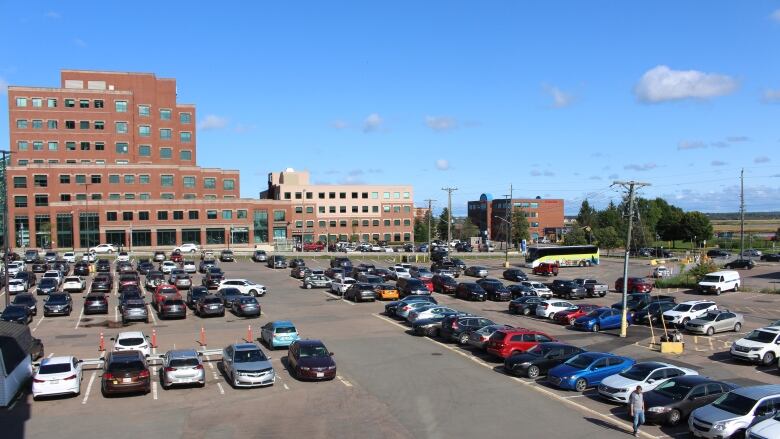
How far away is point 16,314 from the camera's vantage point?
115ft

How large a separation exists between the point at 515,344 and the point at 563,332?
9.16 m

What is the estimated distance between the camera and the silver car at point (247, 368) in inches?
892

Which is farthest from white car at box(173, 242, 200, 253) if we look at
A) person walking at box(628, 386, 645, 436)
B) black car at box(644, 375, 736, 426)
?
person walking at box(628, 386, 645, 436)

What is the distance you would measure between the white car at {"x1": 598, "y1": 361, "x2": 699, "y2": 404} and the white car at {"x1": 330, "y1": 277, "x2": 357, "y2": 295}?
29563mm

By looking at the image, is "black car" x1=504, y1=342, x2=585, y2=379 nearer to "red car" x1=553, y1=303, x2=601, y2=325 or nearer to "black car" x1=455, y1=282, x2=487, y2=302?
"red car" x1=553, y1=303, x2=601, y2=325

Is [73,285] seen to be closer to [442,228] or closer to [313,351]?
[313,351]

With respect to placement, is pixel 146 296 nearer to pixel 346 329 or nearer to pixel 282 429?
pixel 346 329

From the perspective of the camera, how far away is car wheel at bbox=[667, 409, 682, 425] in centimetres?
1928

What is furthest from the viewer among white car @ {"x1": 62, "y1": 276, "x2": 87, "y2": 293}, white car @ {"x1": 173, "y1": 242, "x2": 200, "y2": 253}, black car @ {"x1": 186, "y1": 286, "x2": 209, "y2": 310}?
white car @ {"x1": 173, "y1": 242, "x2": 200, "y2": 253}

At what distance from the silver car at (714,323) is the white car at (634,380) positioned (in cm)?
1365

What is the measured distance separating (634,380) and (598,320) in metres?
14.7

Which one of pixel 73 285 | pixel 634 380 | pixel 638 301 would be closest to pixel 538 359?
pixel 634 380

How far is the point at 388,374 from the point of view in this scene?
25.0 m

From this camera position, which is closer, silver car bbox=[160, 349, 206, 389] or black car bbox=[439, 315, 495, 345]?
silver car bbox=[160, 349, 206, 389]
